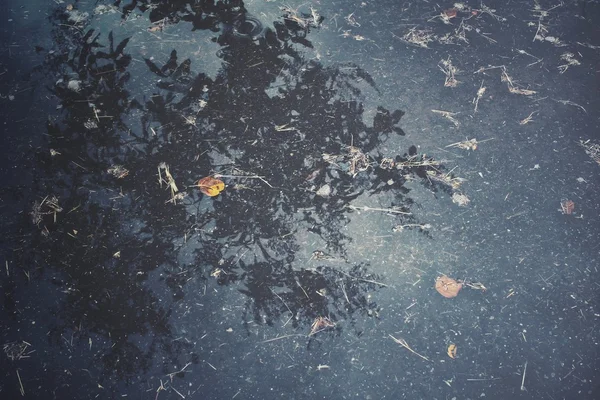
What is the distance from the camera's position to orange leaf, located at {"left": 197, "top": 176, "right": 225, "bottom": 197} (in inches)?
84.7

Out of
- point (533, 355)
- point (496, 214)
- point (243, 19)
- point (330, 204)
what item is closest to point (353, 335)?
point (330, 204)

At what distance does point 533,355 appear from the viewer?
1772 millimetres

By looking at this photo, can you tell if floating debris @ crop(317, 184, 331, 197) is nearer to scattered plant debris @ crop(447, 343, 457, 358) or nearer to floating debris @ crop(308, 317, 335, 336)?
floating debris @ crop(308, 317, 335, 336)

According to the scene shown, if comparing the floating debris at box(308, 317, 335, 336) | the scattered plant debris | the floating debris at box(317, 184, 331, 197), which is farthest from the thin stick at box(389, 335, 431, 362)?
the floating debris at box(317, 184, 331, 197)

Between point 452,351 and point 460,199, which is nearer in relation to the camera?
point 452,351

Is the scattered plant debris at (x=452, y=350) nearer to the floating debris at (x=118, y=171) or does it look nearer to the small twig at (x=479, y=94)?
the small twig at (x=479, y=94)

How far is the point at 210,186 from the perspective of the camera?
2166 mm

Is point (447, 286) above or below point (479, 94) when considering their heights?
below

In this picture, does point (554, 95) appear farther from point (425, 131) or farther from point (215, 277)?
point (215, 277)

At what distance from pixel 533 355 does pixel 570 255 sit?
0.72 metres

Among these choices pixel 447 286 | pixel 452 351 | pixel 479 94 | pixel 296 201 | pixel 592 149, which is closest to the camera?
pixel 452 351

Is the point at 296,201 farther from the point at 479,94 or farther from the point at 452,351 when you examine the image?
the point at 479,94

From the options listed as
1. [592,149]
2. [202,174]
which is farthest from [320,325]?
[592,149]

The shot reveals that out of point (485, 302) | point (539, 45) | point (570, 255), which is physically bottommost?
point (485, 302)
